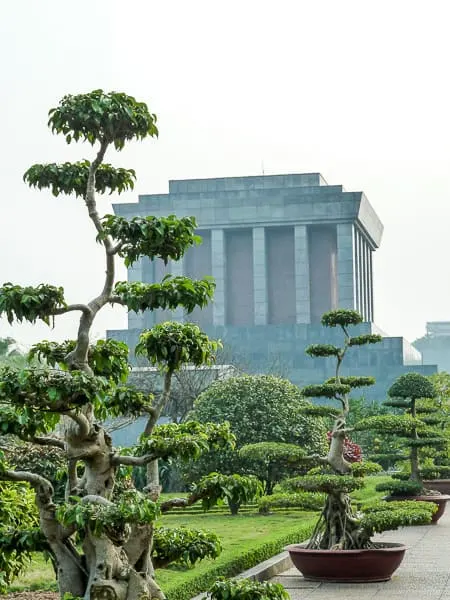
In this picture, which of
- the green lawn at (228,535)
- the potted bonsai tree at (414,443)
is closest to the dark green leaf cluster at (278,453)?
the green lawn at (228,535)

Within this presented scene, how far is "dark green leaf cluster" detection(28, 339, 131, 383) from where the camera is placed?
7277 mm

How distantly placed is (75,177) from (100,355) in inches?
41.2

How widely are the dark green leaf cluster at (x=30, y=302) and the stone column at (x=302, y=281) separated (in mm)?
61231

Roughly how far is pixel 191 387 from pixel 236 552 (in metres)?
18.7

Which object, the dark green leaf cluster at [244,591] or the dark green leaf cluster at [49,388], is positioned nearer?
the dark green leaf cluster at [49,388]

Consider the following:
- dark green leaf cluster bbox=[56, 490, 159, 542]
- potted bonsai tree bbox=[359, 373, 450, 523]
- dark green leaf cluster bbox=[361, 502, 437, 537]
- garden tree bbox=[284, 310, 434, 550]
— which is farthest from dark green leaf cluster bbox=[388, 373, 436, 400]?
dark green leaf cluster bbox=[56, 490, 159, 542]

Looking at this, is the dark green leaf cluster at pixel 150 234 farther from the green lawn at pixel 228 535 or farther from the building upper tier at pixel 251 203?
the building upper tier at pixel 251 203

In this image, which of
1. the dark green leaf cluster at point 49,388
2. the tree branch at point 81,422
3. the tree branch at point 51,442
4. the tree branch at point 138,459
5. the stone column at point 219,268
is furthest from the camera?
the stone column at point 219,268

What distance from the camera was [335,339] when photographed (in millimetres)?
60062

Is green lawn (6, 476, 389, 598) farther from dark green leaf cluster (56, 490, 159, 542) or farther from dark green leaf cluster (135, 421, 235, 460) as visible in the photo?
dark green leaf cluster (56, 490, 159, 542)

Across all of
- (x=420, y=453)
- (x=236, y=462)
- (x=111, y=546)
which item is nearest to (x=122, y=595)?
(x=111, y=546)

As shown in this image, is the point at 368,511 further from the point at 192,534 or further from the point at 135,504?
the point at 135,504

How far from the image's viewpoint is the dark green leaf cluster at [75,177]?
740 cm

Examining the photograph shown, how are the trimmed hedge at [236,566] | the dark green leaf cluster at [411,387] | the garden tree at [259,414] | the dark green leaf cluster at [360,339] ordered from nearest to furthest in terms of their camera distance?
1. the trimmed hedge at [236,566]
2. the dark green leaf cluster at [360,339]
3. the dark green leaf cluster at [411,387]
4. the garden tree at [259,414]
